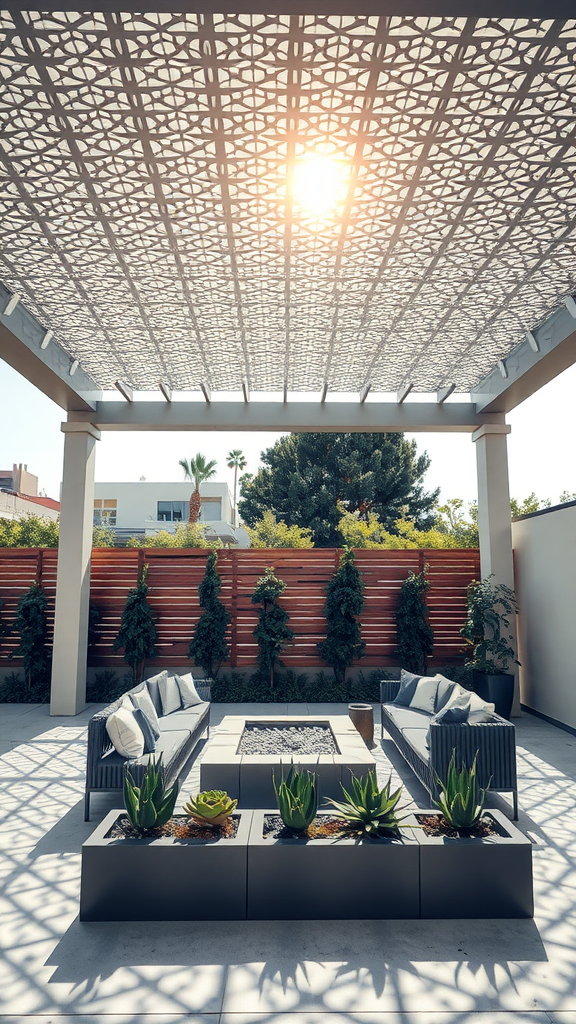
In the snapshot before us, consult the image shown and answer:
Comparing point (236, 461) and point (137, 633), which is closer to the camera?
point (137, 633)

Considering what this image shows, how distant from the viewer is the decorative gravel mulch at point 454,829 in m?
3.31

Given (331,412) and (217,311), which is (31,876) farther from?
(331,412)

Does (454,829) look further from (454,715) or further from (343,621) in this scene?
(343,621)

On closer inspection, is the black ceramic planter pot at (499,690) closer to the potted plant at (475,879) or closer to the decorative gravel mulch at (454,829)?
the decorative gravel mulch at (454,829)

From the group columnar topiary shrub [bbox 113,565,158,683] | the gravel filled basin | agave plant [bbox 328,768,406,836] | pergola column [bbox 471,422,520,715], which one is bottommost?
the gravel filled basin

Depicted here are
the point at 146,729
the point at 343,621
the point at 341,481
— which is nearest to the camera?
the point at 146,729

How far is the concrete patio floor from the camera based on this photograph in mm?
2457

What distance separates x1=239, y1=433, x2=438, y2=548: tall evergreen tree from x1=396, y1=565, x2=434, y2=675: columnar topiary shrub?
8.88 meters

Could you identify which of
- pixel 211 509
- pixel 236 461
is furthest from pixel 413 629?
pixel 236 461

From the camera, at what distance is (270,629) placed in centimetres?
889

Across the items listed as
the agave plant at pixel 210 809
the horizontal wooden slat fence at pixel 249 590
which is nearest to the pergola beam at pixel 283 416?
the horizontal wooden slat fence at pixel 249 590

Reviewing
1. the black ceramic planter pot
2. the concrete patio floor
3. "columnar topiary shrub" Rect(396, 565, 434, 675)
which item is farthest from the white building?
the concrete patio floor

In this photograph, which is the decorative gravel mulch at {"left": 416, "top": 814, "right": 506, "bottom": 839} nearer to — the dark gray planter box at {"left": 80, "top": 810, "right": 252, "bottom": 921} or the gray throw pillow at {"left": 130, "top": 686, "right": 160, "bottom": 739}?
the dark gray planter box at {"left": 80, "top": 810, "right": 252, "bottom": 921}

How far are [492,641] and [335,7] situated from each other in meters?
7.09
